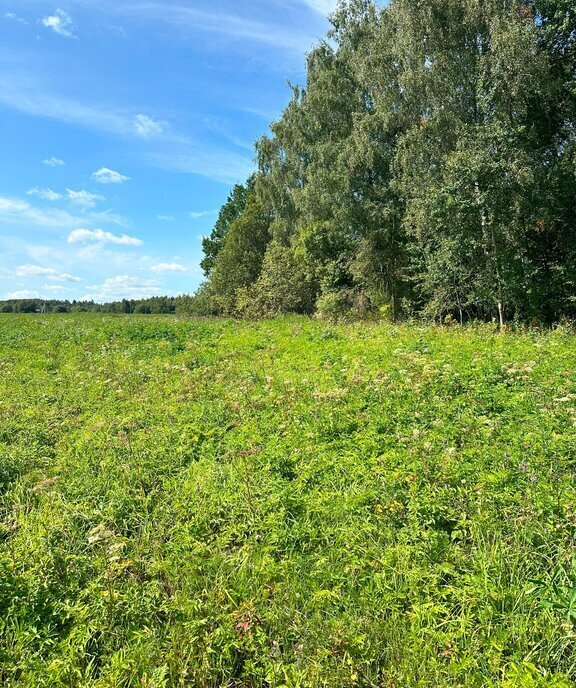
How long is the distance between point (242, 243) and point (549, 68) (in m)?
27.4

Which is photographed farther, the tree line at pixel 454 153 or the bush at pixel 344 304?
the bush at pixel 344 304

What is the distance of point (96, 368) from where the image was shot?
10969 mm

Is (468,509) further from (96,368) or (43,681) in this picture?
(96,368)

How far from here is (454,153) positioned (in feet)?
50.9

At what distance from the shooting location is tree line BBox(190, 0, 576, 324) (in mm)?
15102

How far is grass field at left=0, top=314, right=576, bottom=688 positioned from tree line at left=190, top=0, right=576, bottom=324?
34.8ft

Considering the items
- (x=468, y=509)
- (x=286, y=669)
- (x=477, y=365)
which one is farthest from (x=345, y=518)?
(x=477, y=365)

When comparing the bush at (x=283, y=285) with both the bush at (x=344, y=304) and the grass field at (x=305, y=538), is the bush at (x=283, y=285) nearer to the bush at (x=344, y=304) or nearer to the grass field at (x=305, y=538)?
the bush at (x=344, y=304)

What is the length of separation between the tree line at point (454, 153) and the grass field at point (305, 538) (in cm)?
1061

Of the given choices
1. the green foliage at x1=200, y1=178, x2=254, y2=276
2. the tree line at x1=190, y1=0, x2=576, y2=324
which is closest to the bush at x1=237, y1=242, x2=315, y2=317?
the tree line at x1=190, y1=0, x2=576, y2=324

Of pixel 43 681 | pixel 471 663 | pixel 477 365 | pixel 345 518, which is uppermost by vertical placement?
pixel 477 365

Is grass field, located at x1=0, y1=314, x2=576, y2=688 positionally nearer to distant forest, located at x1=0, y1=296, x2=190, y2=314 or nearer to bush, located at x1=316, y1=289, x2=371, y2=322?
bush, located at x1=316, y1=289, x2=371, y2=322

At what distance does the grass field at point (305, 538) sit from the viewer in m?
2.53

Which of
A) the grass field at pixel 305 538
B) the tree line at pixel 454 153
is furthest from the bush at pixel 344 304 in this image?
the grass field at pixel 305 538
